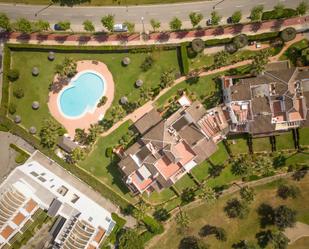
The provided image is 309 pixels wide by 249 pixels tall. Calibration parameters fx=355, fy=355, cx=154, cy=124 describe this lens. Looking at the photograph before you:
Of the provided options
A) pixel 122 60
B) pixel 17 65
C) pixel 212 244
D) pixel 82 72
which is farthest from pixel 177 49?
pixel 212 244

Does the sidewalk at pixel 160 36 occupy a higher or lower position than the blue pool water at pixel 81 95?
higher

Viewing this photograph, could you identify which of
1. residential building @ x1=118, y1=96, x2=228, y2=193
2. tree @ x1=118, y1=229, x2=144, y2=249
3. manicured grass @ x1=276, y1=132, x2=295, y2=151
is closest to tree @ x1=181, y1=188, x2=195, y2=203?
residential building @ x1=118, y1=96, x2=228, y2=193

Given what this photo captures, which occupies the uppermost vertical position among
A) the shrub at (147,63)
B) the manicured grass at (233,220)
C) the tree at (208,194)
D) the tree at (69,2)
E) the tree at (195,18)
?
the tree at (69,2)

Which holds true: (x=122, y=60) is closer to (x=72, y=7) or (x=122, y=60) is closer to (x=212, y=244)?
(x=72, y=7)

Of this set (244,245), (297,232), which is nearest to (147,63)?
(244,245)

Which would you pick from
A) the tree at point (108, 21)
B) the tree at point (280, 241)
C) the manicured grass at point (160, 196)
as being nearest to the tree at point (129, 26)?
the tree at point (108, 21)

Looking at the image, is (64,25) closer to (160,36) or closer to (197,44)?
(160,36)

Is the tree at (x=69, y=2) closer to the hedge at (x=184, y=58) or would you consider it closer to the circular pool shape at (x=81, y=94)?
the circular pool shape at (x=81, y=94)
